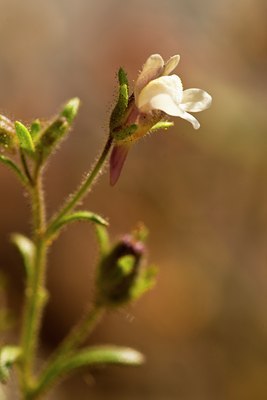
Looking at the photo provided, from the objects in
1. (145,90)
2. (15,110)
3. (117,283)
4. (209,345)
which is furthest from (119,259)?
(15,110)

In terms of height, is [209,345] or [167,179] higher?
[167,179]

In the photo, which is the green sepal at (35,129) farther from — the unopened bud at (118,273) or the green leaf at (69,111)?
the unopened bud at (118,273)

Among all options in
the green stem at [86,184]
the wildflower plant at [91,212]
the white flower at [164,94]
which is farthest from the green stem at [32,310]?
the white flower at [164,94]

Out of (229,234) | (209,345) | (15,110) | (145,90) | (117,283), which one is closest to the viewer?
(145,90)

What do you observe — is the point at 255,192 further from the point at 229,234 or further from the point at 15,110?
the point at 15,110

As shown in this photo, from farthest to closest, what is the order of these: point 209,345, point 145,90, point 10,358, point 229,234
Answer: point 229,234 → point 209,345 → point 10,358 → point 145,90

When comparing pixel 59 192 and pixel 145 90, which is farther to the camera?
pixel 59 192

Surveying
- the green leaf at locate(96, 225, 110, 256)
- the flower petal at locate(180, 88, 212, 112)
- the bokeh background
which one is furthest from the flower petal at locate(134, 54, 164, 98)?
the bokeh background
